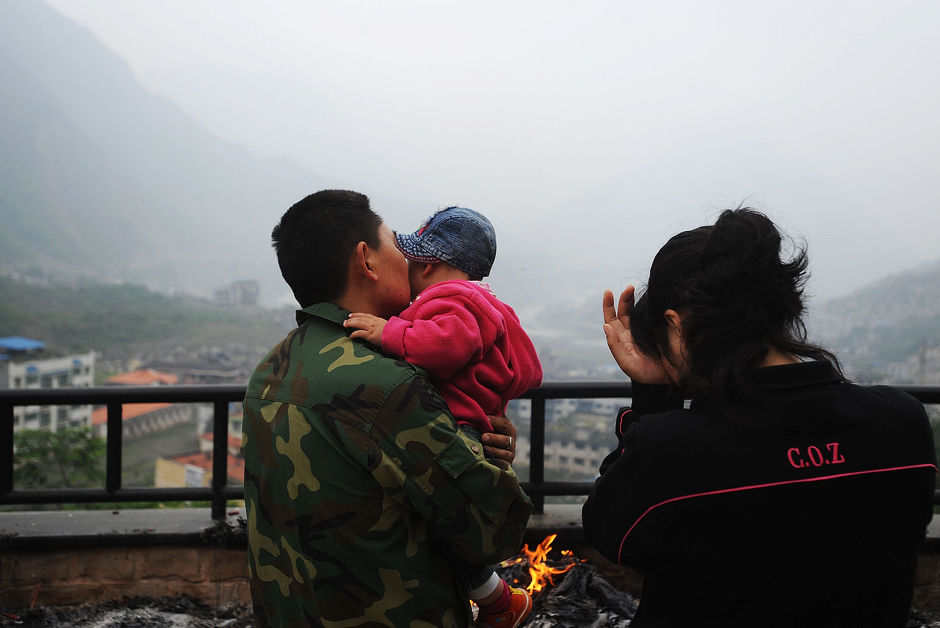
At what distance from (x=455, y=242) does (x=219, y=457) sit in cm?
219

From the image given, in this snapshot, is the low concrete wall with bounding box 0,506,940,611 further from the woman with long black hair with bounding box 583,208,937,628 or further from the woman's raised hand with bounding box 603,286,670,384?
the woman with long black hair with bounding box 583,208,937,628

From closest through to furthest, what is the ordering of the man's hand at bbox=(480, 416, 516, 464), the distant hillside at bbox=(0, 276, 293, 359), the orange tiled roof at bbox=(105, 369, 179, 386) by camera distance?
the man's hand at bbox=(480, 416, 516, 464) → the orange tiled roof at bbox=(105, 369, 179, 386) → the distant hillside at bbox=(0, 276, 293, 359)

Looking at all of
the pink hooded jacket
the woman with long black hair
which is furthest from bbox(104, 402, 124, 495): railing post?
the woman with long black hair

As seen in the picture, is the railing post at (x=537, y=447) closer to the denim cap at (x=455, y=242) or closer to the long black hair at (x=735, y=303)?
the denim cap at (x=455, y=242)

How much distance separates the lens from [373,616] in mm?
1398

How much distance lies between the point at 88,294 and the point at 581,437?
32433mm

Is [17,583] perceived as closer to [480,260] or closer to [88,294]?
[480,260]

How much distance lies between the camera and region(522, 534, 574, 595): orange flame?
124 inches

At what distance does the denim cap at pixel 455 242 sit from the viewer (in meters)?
1.92

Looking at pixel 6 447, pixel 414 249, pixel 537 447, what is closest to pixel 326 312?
pixel 414 249

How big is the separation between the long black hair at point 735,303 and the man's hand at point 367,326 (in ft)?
2.19

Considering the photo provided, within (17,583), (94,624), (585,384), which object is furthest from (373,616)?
(17,583)

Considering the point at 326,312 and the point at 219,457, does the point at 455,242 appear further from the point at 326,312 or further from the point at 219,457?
the point at 219,457

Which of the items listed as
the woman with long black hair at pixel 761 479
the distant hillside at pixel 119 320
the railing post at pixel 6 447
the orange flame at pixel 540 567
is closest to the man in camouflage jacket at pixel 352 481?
the woman with long black hair at pixel 761 479
